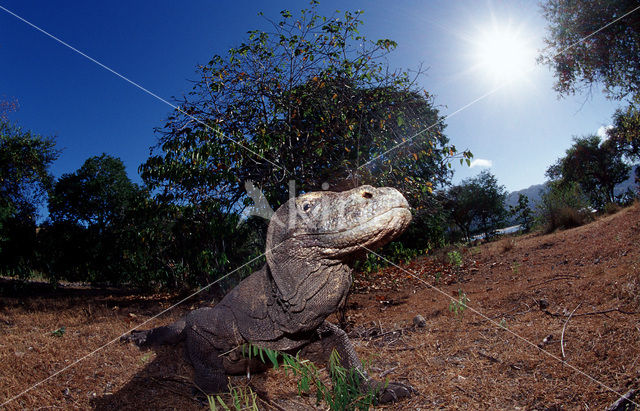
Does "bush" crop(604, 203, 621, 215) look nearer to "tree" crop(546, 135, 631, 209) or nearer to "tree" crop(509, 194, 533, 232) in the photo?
"tree" crop(509, 194, 533, 232)

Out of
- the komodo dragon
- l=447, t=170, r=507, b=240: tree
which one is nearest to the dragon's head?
the komodo dragon

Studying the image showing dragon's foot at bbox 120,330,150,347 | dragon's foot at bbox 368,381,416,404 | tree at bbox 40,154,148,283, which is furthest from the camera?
tree at bbox 40,154,148,283

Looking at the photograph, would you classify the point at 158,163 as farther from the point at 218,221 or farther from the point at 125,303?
the point at 125,303

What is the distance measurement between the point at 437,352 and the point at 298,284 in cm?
191

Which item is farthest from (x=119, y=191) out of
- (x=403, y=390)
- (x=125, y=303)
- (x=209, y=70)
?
(x=403, y=390)

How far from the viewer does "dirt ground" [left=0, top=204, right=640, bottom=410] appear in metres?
2.27

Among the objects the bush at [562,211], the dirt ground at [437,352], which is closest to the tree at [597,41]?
the bush at [562,211]

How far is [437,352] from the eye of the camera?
11.0ft

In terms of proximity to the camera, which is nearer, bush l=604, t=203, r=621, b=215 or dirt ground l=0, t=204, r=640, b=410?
dirt ground l=0, t=204, r=640, b=410

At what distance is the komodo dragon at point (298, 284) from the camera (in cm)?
222

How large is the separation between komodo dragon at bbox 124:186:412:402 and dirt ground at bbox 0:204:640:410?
194 millimetres

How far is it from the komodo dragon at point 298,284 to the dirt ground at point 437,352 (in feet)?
0.64

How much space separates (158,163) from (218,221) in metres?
1.22

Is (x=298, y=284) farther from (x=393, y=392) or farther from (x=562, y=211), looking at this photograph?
(x=562, y=211)
